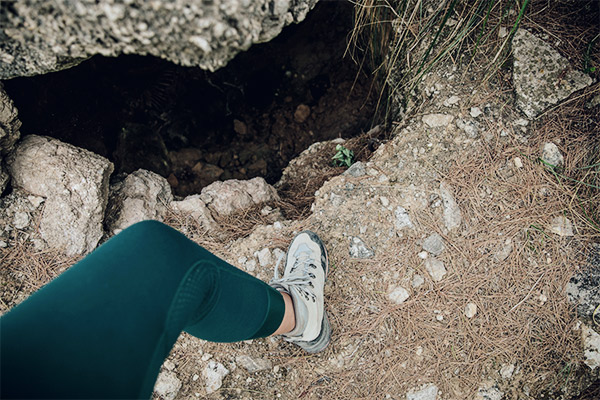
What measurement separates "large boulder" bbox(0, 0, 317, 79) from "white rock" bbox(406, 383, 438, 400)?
6.21ft

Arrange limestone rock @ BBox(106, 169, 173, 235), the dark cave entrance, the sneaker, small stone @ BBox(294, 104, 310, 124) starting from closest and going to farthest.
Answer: the sneaker → limestone rock @ BBox(106, 169, 173, 235) → the dark cave entrance → small stone @ BBox(294, 104, 310, 124)

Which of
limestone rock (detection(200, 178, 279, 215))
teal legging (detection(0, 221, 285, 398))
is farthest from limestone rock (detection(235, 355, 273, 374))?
limestone rock (detection(200, 178, 279, 215))

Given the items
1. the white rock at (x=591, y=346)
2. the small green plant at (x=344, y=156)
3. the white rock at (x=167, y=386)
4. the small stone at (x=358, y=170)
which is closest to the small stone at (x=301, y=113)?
the small green plant at (x=344, y=156)

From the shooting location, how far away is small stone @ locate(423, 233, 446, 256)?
1.87m

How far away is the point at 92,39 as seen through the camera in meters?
1.29

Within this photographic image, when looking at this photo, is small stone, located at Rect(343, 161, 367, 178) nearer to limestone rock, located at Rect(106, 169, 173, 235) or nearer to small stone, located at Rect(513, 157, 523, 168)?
small stone, located at Rect(513, 157, 523, 168)

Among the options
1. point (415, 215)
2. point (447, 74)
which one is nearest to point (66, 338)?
point (415, 215)

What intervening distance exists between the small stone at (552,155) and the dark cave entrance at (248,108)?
3.85ft

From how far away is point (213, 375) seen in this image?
187cm

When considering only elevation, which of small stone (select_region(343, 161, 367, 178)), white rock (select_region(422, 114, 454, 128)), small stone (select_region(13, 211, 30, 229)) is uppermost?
white rock (select_region(422, 114, 454, 128))

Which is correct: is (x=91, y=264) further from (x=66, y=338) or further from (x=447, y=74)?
(x=447, y=74)

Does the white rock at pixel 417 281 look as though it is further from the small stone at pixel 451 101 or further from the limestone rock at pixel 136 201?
the limestone rock at pixel 136 201

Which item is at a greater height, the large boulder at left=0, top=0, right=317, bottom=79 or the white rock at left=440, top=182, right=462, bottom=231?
the large boulder at left=0, top=0, right=317, bottom=79

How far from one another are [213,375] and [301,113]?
2.06m
